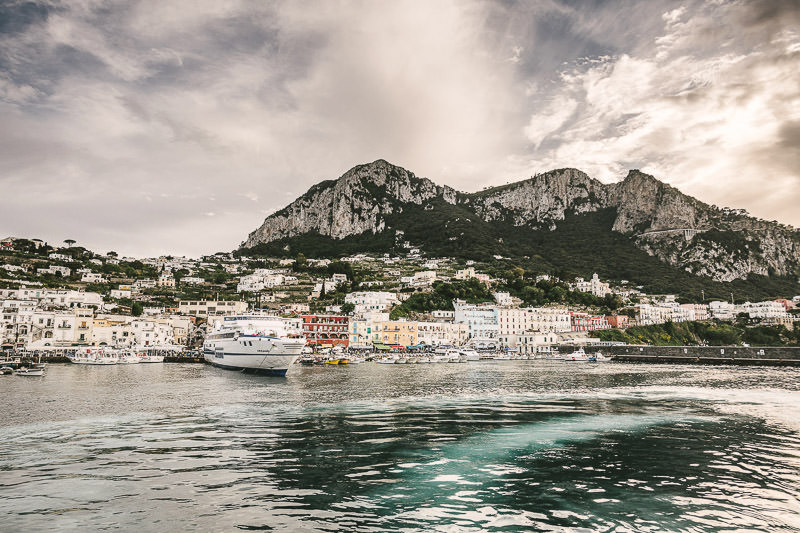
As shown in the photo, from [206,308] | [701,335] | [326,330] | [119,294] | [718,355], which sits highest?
[119,294]

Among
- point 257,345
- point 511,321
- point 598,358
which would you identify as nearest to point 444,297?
point 511,321

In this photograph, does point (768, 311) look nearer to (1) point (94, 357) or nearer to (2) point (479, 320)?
(2) point (479, 320)

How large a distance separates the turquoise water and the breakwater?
59219 mm

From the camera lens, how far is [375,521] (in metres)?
9.75

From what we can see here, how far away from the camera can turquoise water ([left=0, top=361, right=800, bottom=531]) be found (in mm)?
10055

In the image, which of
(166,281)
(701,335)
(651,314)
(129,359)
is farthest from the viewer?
(166,281)

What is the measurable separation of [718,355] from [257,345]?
8696cm

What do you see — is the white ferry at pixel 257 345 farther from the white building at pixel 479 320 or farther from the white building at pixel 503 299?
the white building at pixel 503 299

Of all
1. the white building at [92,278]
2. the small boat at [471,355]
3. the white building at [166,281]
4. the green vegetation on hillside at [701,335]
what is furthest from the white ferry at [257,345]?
the white building at [92,278]

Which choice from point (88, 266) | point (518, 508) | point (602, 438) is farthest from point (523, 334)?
point (88, 266)

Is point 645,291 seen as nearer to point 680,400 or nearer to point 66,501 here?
point 680,400

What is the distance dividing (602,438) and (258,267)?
19393 centimetres

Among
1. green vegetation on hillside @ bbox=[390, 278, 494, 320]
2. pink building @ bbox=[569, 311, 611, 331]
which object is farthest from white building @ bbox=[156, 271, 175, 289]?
pink building @ bbox=[569, 311, 611, 331]

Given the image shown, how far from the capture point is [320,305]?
125438 millimetres
